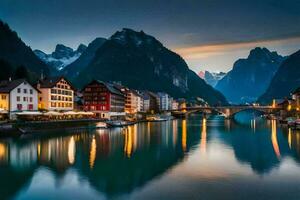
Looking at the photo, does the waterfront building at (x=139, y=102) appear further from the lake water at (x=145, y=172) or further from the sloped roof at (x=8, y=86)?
the lake water at (x=145, y=172)

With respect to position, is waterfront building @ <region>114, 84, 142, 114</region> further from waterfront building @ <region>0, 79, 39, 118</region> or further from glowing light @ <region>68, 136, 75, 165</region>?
glowing light @ <region>68, 136, 75, 165</region>

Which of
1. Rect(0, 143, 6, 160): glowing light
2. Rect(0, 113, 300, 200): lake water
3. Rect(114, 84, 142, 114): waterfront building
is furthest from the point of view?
Rect(114, 84, 142, 114): waterfront building

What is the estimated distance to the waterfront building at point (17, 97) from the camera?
81.1 metres

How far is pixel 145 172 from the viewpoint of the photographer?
36812mm

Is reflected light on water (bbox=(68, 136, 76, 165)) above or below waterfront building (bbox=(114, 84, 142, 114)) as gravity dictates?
below

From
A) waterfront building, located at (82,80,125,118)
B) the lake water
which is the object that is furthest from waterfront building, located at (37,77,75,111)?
the lake water

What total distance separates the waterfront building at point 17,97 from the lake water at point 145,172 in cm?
2377

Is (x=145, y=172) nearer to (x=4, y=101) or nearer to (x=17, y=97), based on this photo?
(x=4, y=101)

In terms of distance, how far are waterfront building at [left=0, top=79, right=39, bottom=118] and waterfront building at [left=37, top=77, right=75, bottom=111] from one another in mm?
4916

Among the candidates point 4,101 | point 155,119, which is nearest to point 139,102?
point 155,119

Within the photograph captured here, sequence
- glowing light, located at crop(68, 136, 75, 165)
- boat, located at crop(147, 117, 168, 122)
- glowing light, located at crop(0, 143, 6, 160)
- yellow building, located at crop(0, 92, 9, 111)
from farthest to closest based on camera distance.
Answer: boat, located at crop(147, 117, 168, 122) < yellow building, located at crop(0, 92, 9, 111) < glowing light, located at crop(0, 143, 6, 160) < glowing light, located at crop(68, 136, 75, 165)

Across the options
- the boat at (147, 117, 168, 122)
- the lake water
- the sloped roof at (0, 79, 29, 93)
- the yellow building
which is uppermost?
the sloped roof at (0, 79, 29, 93)

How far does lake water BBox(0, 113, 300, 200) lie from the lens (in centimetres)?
2867

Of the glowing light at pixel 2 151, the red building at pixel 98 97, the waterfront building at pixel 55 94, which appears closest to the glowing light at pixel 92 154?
the glowing light at pixel 2 151
